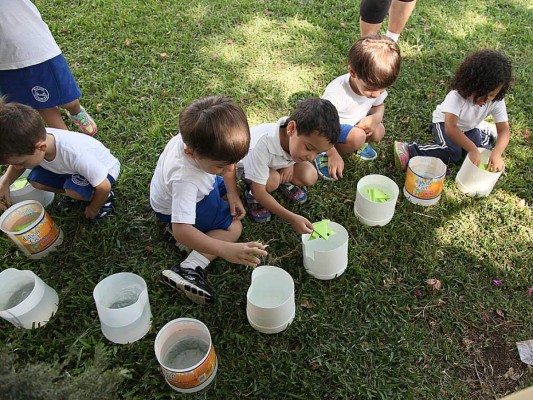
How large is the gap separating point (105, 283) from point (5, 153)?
2.76 ft

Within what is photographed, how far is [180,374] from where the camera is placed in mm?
1790

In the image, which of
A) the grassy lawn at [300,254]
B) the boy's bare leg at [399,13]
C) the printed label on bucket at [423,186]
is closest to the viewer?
A: the grassy lawn at [300,254]

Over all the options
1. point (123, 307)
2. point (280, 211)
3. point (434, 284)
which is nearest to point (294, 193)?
point (280, 211)

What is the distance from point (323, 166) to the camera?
2986mm

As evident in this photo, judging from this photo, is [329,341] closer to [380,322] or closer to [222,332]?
[380,322]

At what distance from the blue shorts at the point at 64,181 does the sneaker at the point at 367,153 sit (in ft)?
5.65

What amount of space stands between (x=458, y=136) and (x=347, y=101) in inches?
30.4

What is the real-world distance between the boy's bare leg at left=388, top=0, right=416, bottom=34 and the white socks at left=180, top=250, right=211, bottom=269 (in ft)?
8.21

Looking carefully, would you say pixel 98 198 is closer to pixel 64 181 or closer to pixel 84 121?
pixel 64 181

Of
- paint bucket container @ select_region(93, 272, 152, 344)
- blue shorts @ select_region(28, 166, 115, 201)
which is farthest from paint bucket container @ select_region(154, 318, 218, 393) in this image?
blue shorts @ select_region(28, 166, 115, 201)

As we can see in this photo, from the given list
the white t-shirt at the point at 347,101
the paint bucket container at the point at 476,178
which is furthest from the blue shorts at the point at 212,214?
the paint bucket container at the point at 476,178

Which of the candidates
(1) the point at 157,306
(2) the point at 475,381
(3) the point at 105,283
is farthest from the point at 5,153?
(2) the point at 475,381

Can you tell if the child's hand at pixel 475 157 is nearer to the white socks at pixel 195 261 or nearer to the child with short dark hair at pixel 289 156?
the child with short dark hair at pixel 289 156

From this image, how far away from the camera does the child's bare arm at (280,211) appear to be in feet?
7.56
